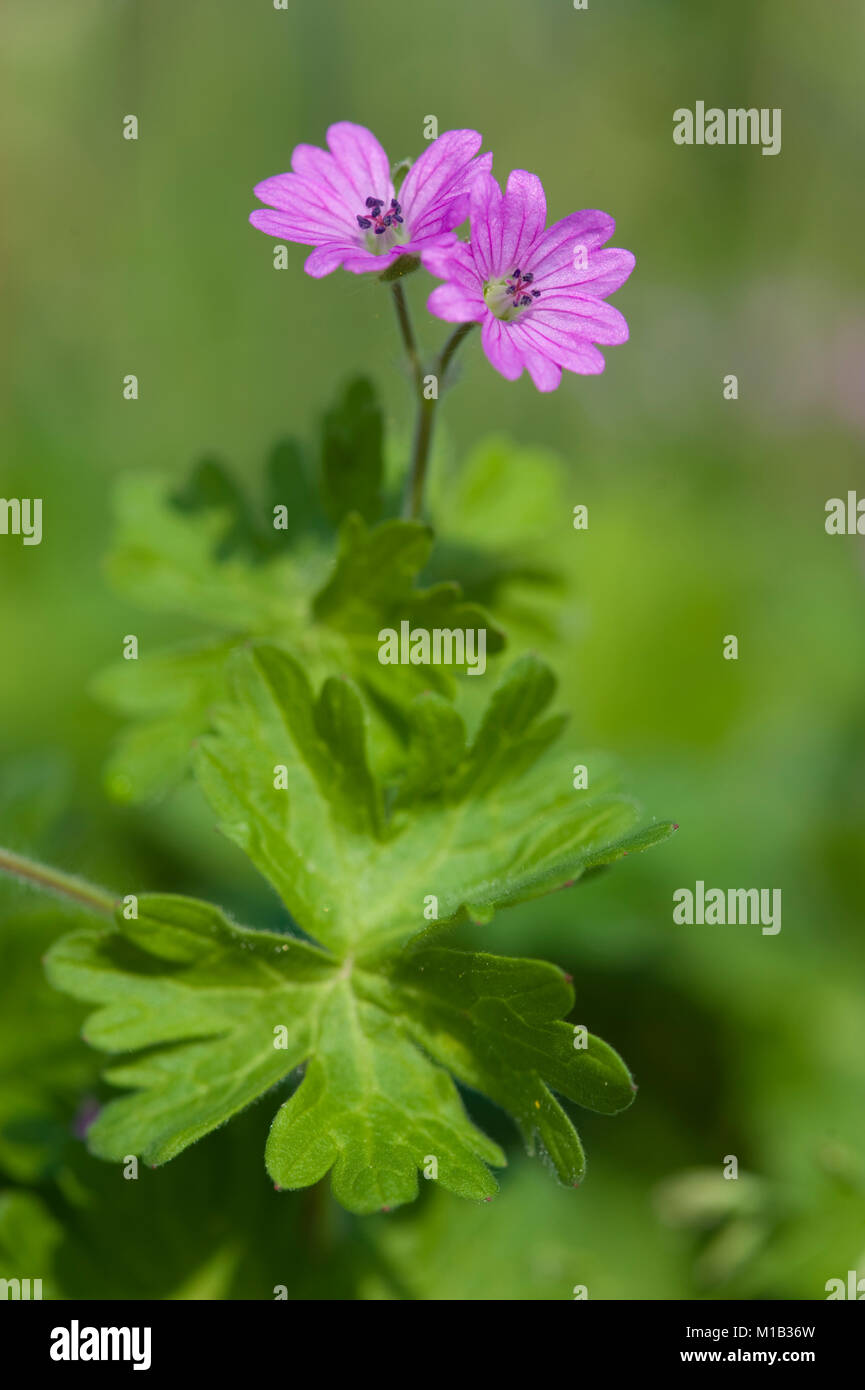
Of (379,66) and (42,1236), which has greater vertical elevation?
(379,66)

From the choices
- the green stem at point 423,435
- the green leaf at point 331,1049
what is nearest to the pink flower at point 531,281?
the green stem at point 423,435

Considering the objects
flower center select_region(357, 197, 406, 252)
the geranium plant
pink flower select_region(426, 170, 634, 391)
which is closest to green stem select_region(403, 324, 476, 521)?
the geranium plant

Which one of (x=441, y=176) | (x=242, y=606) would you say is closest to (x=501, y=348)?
(x=441, y=176)

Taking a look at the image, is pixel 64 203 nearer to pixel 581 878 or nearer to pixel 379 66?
pixel 379 66

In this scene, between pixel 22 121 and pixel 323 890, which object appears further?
pixel 22 121

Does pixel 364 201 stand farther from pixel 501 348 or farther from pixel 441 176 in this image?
pixel 501 348

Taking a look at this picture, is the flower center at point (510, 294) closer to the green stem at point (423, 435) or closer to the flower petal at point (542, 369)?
the green stem at point (423, 435)
